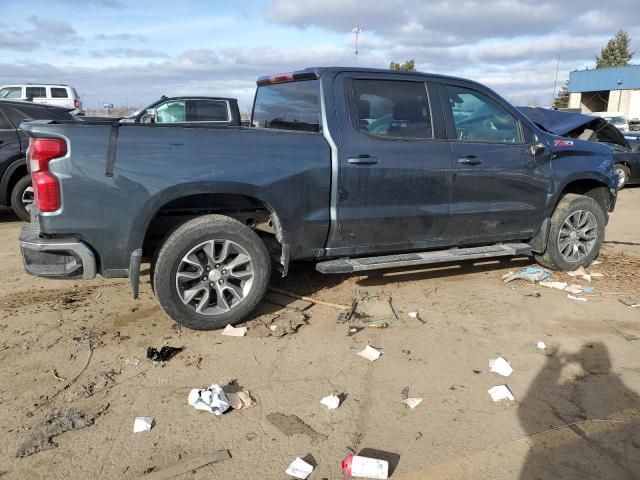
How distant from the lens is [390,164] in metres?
4.38

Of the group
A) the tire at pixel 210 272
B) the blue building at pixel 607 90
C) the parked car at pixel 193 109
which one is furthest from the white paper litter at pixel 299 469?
the blue building at pixel 607 90

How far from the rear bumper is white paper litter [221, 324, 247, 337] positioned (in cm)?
103

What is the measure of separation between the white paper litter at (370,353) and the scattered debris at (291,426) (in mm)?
878

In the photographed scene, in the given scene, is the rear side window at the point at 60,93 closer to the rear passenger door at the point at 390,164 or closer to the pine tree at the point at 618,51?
the rear passenger door at the point at 390,164

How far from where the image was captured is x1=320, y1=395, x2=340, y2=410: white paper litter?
3.13 meters

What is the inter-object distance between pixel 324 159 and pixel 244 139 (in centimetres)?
63

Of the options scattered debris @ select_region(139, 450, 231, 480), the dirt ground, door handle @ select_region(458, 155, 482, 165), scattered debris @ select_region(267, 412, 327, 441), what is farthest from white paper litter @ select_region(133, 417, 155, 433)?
door handle @ select_region(458, 155, 482, 165)

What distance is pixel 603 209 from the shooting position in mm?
5961

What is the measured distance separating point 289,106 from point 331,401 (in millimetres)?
2699

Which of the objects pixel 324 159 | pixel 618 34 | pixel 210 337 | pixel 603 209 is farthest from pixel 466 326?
pixel 618 34

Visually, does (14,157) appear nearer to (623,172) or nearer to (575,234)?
(575,234)

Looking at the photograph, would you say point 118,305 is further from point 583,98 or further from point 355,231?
point 583,98

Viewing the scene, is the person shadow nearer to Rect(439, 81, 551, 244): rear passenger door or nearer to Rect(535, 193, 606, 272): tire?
Rect(439, 81, 551, 244): rear passenger door

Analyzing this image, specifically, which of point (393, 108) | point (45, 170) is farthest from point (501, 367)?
point (45, 170)
